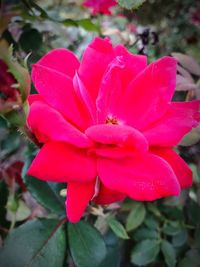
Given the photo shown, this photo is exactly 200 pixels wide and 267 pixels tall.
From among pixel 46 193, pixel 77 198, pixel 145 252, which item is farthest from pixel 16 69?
pixel 145 252

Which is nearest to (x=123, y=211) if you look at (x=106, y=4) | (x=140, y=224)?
(x=140, y=224)

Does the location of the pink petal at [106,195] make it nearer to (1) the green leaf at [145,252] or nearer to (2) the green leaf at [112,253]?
(2) the green leaf at [112,253]

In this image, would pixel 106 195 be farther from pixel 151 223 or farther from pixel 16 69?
pixel 151 223

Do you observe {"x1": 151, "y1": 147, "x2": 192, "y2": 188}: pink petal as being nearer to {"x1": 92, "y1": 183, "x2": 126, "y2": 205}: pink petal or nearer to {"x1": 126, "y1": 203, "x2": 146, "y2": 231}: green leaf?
{"x1": 92, "y1": 183, "x2": 126, "y2": 205}: pink petal

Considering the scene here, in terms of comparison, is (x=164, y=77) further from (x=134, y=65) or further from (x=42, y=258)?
(x=42, y=258)

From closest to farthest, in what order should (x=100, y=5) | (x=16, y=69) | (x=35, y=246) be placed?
(x=16, y=69) → (x=35, y=246) → (x=100, y=5)

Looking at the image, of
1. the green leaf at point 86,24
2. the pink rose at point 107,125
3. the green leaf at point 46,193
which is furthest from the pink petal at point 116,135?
the green leaf at point 86,24
